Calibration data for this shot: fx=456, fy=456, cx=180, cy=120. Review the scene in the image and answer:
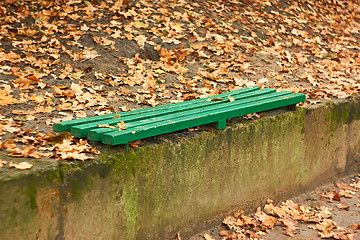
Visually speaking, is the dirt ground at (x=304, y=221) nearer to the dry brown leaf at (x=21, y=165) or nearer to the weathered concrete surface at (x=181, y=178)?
the weathered concrete surface at (x=181, y=178)

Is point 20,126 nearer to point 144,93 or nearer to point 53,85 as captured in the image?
point 53,85

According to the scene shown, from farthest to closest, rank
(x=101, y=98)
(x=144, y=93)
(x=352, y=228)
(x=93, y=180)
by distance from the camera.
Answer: (x=144, y=93), (x=101, y=98), (x=352, y=228), (x=93, y=180)

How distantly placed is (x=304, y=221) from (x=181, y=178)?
1.36 meters

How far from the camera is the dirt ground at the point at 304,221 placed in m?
3.76

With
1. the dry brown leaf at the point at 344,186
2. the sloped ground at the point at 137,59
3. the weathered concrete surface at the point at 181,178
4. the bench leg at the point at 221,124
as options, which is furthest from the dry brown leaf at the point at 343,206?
the bench leg at the point at 221,124

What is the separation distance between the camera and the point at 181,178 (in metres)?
3.44

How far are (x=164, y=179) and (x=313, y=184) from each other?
2160 millimetres

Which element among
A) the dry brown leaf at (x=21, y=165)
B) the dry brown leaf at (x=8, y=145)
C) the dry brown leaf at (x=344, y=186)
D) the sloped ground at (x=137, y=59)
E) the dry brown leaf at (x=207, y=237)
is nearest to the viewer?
the dry brown leaf at (x=21, y=165)

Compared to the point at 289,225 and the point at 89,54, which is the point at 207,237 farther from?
the point at 89,54

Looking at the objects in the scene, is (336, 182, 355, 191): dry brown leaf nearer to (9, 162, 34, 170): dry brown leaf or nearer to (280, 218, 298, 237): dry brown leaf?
(280, 218, 298, 237): dry brown leaf

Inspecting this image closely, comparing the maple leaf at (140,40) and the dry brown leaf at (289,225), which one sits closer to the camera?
the dry brown leaf at (289,225)

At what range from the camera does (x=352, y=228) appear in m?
3.94

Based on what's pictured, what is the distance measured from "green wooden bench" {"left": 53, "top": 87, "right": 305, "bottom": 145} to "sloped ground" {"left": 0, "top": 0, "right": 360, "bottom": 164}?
158 mm

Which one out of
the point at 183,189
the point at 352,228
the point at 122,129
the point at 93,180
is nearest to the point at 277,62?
the point at 352,228
